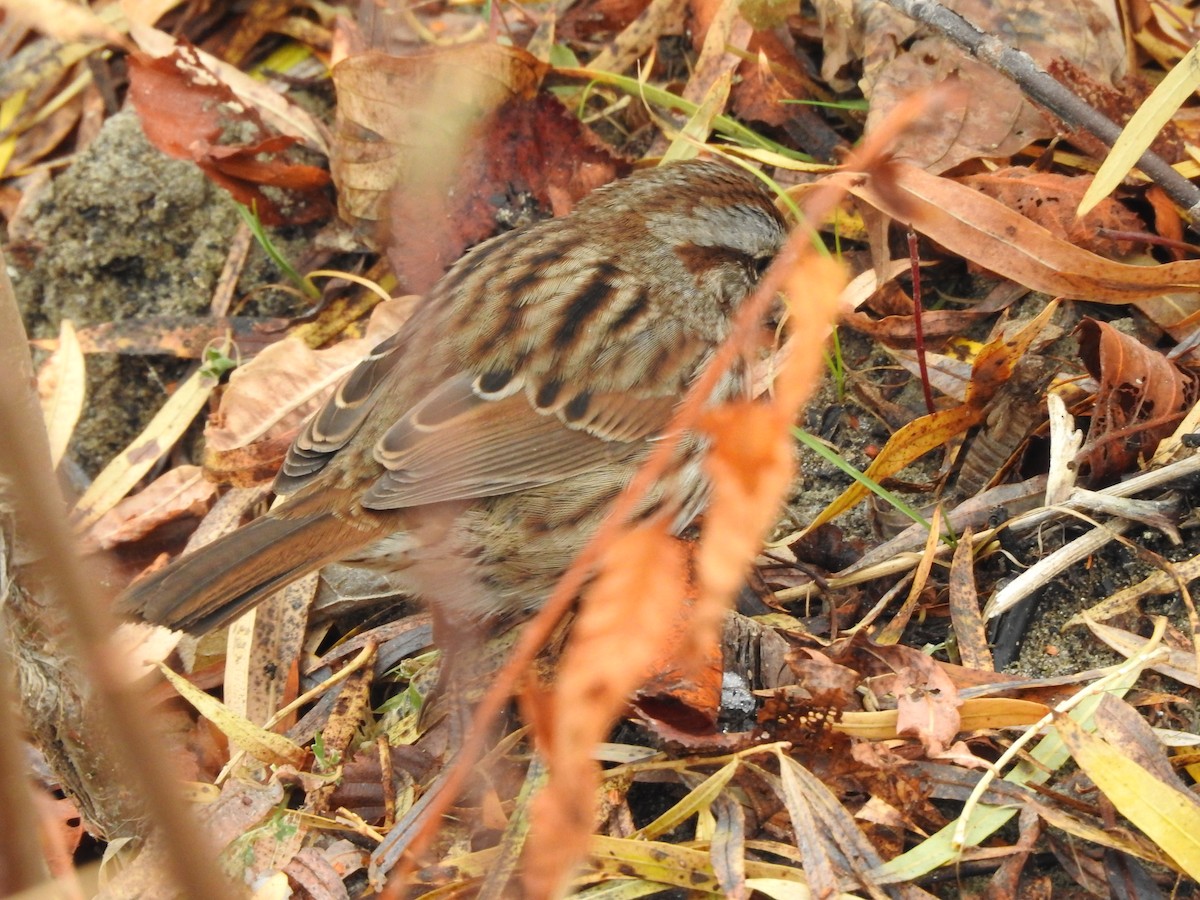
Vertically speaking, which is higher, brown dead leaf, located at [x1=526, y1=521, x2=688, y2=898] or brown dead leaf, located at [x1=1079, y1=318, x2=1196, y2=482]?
brown dead leaf, located at [x1=526, y1=521, x2=688, y2=898]

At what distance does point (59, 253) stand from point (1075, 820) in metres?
3.75

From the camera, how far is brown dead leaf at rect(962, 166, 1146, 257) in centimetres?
388

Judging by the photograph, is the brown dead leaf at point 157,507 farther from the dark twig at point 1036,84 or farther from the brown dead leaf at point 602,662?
the brown dead leaf at point 602,662

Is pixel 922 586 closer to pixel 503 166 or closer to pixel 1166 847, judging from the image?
pixel 1166 847

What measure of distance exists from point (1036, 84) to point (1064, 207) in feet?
2.20

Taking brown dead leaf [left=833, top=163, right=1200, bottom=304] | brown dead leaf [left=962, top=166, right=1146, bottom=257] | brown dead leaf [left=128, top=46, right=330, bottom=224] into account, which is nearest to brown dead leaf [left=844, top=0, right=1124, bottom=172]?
brown dead leaf [left=962, top=166, right=1146, bottom=257]

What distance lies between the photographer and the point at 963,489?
3666mm

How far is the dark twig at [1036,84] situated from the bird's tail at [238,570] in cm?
193

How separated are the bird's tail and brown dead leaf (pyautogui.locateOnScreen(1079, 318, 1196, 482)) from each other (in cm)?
186

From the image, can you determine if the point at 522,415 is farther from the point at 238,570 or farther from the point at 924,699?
the point at 924,699

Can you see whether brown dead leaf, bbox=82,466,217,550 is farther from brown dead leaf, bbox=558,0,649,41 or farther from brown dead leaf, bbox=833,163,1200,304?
brown dead leaf, bbox=833,163,1200,304

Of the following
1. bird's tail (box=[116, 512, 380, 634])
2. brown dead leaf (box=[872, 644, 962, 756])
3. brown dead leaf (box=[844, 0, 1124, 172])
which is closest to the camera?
brown dead leaf (box=[872, 644, 962, 756])

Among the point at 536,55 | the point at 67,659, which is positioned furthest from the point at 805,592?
the point at 536,55

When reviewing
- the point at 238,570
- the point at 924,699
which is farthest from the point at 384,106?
the point at 924,699
